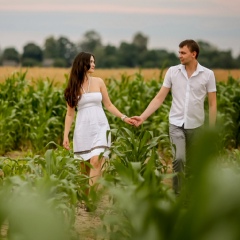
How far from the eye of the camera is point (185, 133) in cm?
798

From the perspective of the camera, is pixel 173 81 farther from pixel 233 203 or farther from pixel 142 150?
pixel 233 203

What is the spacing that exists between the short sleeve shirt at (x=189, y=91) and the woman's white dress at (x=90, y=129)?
0.77 metres

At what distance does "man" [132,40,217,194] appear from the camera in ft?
25.9

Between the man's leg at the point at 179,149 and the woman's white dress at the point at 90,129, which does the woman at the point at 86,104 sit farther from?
the man's leg at the point at 179,149

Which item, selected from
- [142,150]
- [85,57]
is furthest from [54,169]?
[85,57]

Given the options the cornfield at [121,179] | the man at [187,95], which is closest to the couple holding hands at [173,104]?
the man at [187,95]

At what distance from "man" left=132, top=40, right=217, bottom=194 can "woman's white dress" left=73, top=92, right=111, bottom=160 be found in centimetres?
75

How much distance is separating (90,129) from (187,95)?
1.10m

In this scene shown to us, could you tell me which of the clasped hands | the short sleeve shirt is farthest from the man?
the clasped hands

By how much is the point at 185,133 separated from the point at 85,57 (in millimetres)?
1342

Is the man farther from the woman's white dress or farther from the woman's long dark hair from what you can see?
the woman's long dark hair

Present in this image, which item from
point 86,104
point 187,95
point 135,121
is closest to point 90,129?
point 86,104

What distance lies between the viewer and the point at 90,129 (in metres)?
8.09

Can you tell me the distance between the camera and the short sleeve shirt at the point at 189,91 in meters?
7.92
